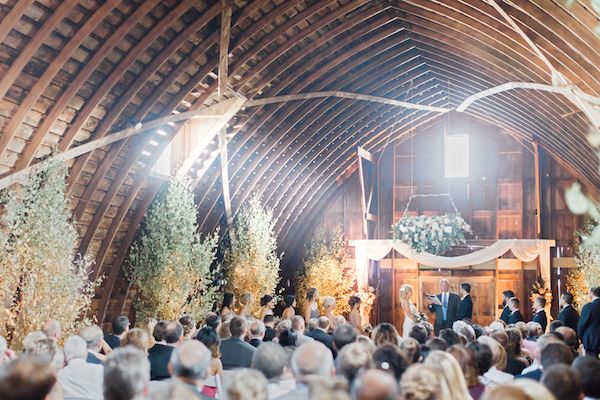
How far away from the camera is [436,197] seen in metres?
20.7

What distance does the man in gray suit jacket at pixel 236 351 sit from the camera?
7.46 metres

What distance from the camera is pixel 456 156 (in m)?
20.9

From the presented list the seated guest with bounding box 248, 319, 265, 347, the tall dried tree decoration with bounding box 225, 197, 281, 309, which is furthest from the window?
the seated guest with bounding box 248, 319, 265, 347

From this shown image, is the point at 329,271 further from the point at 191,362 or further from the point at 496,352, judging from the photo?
the point at 191,362

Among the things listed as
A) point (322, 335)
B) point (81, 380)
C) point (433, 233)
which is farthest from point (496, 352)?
point (433, 233)

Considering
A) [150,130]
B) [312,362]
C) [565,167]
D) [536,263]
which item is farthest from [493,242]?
[312,362]

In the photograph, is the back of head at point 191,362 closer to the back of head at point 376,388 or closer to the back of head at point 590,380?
the back of head at point 376,388

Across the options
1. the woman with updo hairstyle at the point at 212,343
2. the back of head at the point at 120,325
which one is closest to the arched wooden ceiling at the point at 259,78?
the back of head at the point at 120,325

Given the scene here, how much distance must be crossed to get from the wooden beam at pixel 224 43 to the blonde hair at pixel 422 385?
27.4 ft

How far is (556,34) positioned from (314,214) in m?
11.5

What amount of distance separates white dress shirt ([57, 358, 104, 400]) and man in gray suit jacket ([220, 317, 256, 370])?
5.74 ft

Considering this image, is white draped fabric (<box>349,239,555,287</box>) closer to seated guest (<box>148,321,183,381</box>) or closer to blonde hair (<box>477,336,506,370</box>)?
blonde hair (<box>477,336,506,370</box>)

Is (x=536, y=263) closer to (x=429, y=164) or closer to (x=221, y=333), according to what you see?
(x=429, y=164)

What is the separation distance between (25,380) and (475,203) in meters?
18.1
